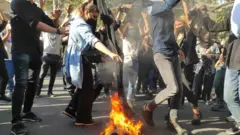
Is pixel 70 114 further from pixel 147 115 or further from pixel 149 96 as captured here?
pixel 149 96

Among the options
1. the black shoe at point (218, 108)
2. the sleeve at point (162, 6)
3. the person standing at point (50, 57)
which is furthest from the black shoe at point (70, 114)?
the black shoe at point (218, 108)

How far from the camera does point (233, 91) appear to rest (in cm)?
443

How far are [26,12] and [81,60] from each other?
3.25 feet

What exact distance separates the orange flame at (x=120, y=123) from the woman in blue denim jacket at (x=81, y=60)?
703mm

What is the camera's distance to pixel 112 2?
4879 mm

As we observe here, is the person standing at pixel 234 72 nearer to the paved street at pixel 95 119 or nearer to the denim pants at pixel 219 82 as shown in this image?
the paved street at pixel 95 119

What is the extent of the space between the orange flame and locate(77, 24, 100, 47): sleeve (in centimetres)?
80

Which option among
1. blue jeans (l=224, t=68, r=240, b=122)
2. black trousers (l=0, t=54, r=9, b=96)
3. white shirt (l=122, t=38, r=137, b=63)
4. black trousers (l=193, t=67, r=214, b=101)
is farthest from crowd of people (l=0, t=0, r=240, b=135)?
black trousers (l=0, t=54, r=9, b=96)

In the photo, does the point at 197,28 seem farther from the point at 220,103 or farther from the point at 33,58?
the point at 33,58

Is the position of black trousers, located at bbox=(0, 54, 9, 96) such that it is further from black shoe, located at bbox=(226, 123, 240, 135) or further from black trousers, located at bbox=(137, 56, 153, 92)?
black shoe, located at bbox=(226, 123, 240, 135)

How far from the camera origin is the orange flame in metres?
3.70

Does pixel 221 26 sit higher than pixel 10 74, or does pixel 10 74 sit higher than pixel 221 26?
pixel 221 26

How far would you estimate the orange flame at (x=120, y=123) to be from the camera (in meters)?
3.70

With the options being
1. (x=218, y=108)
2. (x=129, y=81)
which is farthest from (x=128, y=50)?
(x=218, y=108)
